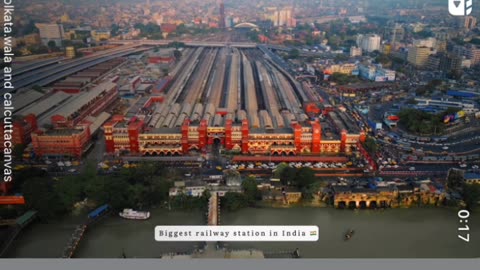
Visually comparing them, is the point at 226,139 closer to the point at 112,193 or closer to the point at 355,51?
the point at 112,193

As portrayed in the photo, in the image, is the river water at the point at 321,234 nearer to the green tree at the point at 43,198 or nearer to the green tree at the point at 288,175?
the green tree at the point at 43,198

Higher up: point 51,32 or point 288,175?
point 51,32

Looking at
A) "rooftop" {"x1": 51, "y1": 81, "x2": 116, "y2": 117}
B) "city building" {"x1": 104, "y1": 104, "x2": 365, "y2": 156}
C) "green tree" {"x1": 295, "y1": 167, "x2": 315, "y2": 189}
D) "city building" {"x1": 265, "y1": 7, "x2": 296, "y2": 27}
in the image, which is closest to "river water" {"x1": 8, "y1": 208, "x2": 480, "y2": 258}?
→ "green tree" {"x1": 295, "y1": 167, "x2": 315, "y2": 189}

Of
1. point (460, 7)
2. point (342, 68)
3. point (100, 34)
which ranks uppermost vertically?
point (460, 7)

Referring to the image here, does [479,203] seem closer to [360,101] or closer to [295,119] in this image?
[295,119]

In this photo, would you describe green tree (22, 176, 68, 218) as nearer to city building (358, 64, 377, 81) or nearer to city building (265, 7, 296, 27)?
city building (265, 7, 296, 27)

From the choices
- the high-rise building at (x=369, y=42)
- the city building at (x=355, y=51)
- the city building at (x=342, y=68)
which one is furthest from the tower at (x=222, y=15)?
the city building at (x=355, y=51)

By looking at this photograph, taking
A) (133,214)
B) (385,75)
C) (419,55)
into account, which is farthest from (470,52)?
(133,214)
